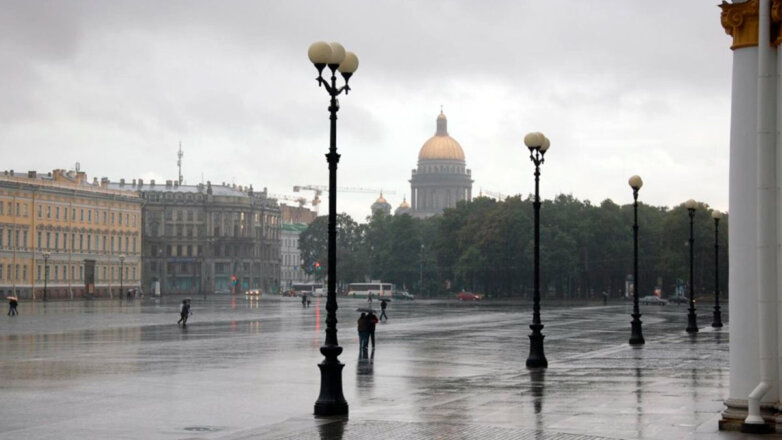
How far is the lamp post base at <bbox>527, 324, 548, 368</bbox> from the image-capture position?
31.3 meters

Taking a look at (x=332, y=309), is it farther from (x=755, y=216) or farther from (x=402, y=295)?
(x=402, y=295)

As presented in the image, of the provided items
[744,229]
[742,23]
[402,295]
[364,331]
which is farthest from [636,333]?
[402,295]

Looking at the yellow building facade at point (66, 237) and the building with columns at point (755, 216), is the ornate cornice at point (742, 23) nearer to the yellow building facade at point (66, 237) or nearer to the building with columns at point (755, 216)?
the building with columns at point (755, 216)

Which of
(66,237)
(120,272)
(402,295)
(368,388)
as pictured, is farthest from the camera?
(120,272)

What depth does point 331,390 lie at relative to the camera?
20531 mm

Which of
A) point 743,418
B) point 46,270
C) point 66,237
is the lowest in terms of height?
point 743,418

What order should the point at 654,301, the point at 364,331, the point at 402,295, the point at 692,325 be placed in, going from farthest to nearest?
the point at 402,295, the point at 654,301, the point at 692,325, the point at 364,331

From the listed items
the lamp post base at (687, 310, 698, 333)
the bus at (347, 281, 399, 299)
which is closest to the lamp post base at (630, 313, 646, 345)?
the lamp post base at (687, 310, 698, 333)

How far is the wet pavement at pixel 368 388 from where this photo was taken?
60.8ft

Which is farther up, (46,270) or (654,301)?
(46,270)

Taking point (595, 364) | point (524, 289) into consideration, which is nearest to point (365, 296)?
point (524, 289)

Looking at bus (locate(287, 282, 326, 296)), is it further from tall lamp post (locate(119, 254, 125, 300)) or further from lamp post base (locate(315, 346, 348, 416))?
lamp post base (locate(315, 346, 348, 416))

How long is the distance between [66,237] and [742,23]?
13790 cm

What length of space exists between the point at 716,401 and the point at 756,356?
4.82 m
